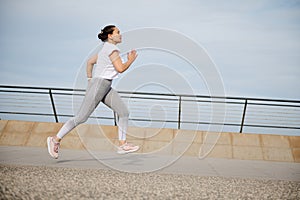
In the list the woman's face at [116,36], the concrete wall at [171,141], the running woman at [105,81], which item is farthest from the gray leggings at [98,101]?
the concrete wall at [171,141]

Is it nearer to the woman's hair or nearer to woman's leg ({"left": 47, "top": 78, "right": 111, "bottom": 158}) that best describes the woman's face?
the woman's hair

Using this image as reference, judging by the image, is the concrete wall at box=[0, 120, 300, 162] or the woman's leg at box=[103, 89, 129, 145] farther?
the concrete wall at box=[0, 120, 300, 162]

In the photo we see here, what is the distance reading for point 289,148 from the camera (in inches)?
398

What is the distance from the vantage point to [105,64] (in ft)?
17.6

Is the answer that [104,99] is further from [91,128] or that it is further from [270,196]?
[91,128]

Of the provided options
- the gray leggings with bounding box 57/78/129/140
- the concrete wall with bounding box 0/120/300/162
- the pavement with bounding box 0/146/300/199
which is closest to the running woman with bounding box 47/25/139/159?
the gray leggings with bounding box 57/78/129/140

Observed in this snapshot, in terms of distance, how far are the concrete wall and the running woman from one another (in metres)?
4.30

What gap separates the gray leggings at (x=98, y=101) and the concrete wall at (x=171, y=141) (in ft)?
14.1

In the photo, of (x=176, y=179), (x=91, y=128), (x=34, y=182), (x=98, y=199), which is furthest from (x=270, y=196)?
(x=91, y=128)

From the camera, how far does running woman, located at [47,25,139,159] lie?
17.5 ft

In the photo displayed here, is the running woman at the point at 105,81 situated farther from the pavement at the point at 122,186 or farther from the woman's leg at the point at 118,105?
the pavement at the point at 122,186

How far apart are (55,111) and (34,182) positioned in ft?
23.8

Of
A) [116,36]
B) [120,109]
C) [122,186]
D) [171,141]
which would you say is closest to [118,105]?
[120,109]

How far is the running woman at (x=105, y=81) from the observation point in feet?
17.5
